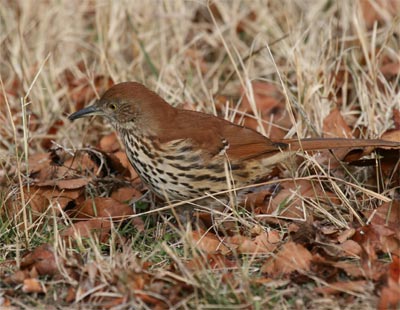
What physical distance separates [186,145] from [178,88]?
1338 mm

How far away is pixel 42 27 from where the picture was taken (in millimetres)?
6156

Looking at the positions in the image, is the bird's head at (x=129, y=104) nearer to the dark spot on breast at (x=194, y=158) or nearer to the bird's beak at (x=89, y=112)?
the bird's beak at (x=89, y=112)

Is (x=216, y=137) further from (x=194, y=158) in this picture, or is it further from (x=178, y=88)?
(x=178, y=88)

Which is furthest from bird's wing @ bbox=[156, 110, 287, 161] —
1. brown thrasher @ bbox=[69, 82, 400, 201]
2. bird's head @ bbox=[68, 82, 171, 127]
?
bird's head @ bbox=[68, 82, 171, 127]

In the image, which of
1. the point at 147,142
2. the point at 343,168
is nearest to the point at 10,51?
the point at 147,142

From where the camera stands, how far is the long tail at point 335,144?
4086mm

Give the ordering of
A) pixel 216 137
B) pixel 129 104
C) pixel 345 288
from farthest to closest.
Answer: pixel 129 104
pixel 216 137
pixel 345 288

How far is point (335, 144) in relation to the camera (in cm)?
418

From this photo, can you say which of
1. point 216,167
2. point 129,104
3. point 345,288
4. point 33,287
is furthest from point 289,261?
point 129,104

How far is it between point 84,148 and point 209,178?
2.90 feet

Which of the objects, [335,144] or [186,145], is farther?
[335,144]

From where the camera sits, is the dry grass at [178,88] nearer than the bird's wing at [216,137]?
Yes

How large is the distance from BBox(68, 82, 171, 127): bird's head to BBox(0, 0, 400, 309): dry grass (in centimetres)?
43

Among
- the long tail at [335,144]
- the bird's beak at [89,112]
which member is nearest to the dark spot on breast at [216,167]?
Result: the long tail at [335,144]
